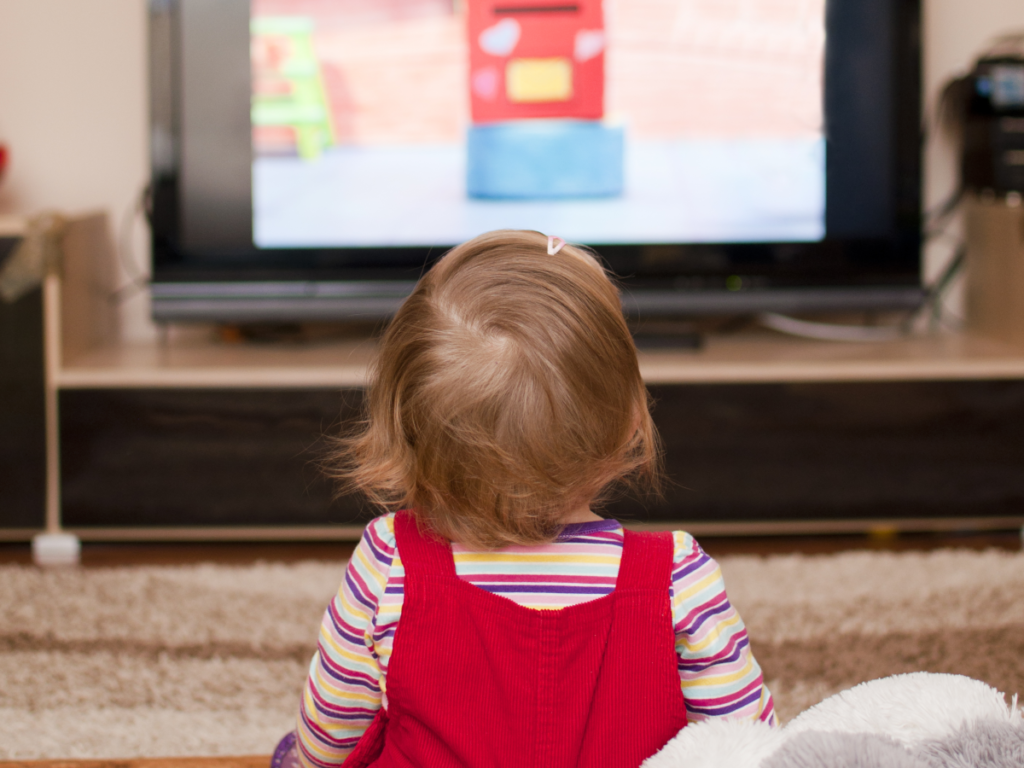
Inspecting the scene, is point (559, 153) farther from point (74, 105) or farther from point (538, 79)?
point (74, 105)

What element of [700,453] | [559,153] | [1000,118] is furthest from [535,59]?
[1000,118]

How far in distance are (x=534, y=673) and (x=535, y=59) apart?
1.52 m

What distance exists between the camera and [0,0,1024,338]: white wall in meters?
2.07

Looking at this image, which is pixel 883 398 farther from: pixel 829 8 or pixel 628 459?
pixel 628 459

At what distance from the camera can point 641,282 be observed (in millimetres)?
1911

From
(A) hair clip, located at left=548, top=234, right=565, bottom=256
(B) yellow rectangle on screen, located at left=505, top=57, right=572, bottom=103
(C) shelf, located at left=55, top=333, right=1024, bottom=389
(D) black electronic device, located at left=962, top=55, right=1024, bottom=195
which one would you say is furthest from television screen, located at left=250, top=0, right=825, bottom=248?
(A) hair clip, located at left=548, top=234, right=565, bottom=256

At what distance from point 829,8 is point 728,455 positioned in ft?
2.97

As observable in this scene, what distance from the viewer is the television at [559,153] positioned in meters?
1.89

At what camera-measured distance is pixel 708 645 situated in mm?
637

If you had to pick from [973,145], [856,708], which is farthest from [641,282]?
[856,708]

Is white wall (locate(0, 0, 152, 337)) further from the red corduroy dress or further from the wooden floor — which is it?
the red corduroy dress

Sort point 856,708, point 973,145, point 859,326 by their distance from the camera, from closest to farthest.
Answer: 1. point 856,708
2. point 973,145
3. point 859,326

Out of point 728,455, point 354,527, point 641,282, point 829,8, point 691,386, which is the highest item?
point 829,8

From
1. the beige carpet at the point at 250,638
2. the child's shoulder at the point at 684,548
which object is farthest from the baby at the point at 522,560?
the beige carpet at the point at 250,638
